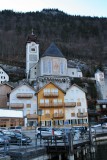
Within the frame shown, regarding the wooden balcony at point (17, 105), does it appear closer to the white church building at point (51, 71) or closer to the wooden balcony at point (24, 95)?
the wooden balcony at point (24, 95)

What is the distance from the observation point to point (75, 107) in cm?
6438

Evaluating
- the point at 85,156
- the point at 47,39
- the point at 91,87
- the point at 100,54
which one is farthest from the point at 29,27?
the point at 85,156

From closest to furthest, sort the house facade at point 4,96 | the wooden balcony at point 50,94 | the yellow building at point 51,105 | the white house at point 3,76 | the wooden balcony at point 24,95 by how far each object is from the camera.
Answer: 1. the wooden balcony at point 24,95
2. the yellow building at point 51,105
3. the wooden balcony at point 50,94
4. the house facade at point 4,96
5. the white house at point 3,76

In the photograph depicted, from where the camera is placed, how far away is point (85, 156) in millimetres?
30250

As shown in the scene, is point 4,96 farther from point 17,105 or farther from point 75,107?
point 75,107

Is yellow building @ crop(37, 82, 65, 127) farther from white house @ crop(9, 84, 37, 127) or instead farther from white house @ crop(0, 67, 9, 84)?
white house @ crop(0, 67, 9, 84)

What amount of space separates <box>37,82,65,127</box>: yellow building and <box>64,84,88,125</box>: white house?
1407 mm

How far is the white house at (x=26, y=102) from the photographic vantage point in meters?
60.4

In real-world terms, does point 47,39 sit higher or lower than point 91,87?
higher

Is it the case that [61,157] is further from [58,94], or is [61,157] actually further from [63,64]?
[63,64]

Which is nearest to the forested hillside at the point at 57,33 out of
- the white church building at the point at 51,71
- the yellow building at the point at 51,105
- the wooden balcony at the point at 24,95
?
the white church building at the point at 51,71

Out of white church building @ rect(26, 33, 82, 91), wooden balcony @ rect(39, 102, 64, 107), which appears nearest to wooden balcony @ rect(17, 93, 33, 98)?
wooden balcony @ rect(39, 102, 64, 107)

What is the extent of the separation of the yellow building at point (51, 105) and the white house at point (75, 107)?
1407mm

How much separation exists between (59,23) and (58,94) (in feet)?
441
